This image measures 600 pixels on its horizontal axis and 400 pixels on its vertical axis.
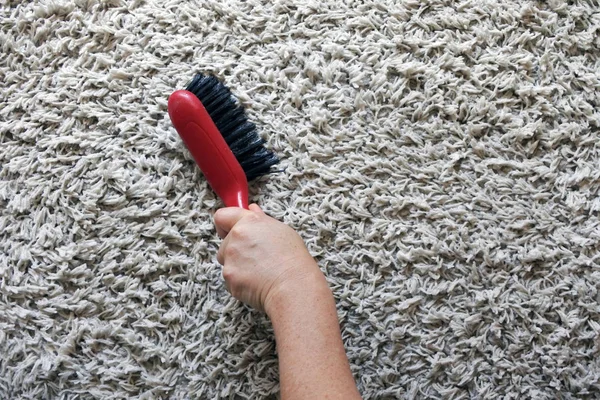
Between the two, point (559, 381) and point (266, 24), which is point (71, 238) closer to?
point (266, 24)

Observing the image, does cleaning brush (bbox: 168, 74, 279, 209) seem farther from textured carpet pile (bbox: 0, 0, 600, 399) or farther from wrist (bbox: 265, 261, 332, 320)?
wrist (bbox: 265, 261, 332, 320)

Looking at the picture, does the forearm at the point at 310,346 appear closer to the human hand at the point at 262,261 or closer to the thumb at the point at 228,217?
the human hand at the point at 262,261

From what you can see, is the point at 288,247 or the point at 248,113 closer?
the point at 288,247

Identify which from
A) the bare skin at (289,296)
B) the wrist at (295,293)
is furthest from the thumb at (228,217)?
the wrist at (295,293)

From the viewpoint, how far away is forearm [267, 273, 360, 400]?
0.55 metres

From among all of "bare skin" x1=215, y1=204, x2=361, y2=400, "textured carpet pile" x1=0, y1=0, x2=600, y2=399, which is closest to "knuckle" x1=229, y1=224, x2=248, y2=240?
"bare skin" x1=215, y1=204, x2=361, y2=400

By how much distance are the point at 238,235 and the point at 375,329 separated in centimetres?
24

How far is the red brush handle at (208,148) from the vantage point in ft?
2.31

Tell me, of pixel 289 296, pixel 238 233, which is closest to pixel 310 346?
pixel 289 296

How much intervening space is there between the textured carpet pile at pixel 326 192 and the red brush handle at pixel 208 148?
5cm

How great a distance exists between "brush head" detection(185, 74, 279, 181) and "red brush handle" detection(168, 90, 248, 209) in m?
0.02

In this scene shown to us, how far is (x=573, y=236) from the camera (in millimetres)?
740

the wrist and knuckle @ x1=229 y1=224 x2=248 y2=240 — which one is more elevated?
knuckle @ x1=229 y1=224 x2=248 y2=240

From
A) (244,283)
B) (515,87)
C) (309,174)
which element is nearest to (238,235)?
(244,283)
